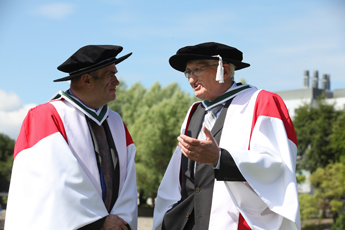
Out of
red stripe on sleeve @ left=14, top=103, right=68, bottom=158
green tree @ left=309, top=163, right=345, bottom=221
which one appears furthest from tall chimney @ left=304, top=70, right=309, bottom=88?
red stripe on sleeve @ left=14, top=103, right=68, bottom=158

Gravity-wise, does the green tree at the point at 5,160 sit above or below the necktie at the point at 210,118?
below

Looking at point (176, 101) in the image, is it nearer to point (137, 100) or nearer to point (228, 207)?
point (137, 100)

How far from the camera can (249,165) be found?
11.0 ft

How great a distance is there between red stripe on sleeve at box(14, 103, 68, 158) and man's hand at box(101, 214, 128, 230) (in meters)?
0.81

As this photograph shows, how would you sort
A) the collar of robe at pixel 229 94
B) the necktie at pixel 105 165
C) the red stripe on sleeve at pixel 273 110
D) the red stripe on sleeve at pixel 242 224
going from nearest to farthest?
the red stripe on sleeve at pixel 242 224
the red stripe on sleeve at pixel 273 110
the necktie at pixel 105 165
the collar of robe at pixel 229 94

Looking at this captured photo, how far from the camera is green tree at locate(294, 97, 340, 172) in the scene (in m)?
38.0

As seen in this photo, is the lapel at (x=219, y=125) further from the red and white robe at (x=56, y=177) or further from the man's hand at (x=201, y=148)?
the red and white robe at (x=56, y=177)

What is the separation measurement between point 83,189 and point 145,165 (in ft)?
82.7

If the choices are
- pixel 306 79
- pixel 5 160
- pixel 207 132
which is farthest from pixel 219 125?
pixel 306 79

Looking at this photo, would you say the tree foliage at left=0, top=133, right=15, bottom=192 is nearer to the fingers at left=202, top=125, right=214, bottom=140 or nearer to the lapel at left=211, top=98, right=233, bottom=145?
the lapel at left=211, top=98, right=233, bottom=145

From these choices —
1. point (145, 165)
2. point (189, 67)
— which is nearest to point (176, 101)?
point (145, 165)

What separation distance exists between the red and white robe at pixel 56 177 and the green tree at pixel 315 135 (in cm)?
3603

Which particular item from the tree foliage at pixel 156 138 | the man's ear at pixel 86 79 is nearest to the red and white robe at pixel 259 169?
the man's ear at pixel 86 79

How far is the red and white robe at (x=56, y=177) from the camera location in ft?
11.1
